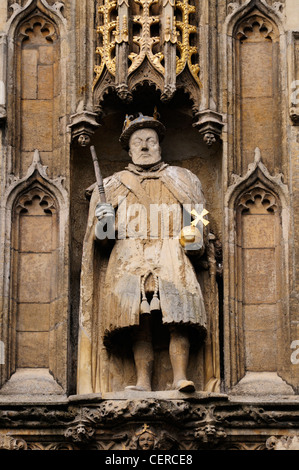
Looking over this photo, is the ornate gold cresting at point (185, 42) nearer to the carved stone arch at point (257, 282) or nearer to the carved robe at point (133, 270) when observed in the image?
the carved robe at point (133, 270)

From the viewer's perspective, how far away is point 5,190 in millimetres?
18156

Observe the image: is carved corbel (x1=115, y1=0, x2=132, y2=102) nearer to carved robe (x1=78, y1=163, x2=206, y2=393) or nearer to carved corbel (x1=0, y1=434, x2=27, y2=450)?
carved robe (x1=78, y1=163, x2=206, y2=393)

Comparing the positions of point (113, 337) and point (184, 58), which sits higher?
point (184, 58)

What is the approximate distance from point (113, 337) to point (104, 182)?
148cm

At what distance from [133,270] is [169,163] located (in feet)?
5.64

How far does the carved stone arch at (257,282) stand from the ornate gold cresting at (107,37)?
1.61 meters

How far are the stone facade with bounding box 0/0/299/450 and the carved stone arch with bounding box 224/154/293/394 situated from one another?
0.04 ft

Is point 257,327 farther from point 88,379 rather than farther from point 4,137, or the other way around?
point 4,137

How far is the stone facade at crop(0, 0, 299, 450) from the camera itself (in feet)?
56.1

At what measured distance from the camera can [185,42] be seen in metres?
18.6

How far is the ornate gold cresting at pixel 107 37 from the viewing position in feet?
60.9

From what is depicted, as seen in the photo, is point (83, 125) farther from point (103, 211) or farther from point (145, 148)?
point (103, 211)

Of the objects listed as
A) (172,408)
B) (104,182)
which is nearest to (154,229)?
(104,182)

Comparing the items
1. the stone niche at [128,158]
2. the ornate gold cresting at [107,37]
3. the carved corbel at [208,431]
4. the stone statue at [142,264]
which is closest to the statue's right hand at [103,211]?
the stone statue at [142,264]
